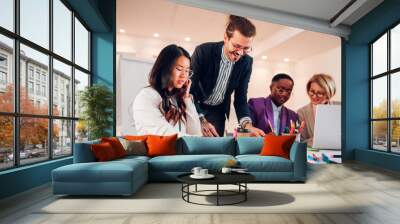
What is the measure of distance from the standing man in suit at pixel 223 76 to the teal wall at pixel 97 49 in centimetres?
194

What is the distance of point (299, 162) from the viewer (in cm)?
561

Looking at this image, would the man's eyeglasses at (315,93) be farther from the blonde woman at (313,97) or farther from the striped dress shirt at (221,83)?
the striped dress shirt at (221,83)

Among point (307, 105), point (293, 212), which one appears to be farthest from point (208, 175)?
point (307, 105)

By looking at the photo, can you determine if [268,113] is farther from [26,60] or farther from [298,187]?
[26,60]

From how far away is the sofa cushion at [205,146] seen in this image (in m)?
6.38

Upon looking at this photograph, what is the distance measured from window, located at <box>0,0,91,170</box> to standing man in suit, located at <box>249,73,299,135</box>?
161 inches

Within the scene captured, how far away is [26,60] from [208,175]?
309 cm

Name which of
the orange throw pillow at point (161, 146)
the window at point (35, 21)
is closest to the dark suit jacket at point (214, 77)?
the orange throw pillow at point (161, 146)

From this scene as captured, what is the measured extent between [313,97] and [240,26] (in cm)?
262

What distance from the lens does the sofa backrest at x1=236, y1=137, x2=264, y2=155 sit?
21.0 feet

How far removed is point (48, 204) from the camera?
418 cm

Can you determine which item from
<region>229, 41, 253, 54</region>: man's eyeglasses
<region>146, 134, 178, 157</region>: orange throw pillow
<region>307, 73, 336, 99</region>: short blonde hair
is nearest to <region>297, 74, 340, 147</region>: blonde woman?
<region>307, 73, 336, 99</region>: short blonde hair

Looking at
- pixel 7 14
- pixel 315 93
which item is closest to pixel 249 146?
pixel 315 93

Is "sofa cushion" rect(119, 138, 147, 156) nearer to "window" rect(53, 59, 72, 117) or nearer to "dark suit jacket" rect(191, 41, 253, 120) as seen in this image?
"window" rect(53, 59, 72, 117)
